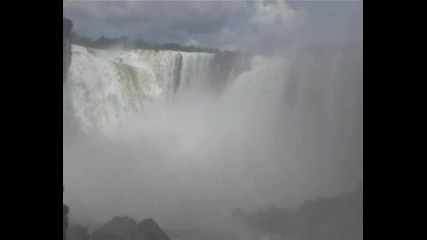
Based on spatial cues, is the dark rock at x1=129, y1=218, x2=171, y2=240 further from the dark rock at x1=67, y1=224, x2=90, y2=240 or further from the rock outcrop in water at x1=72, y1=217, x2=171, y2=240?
the dark rock at x1=67, y1=224, x2=90, y2=240

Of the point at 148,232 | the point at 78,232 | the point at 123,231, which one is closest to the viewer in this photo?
the point at 78,232

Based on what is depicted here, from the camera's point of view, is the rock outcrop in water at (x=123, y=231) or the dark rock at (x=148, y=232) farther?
the dark rock at (x=148, y=232)

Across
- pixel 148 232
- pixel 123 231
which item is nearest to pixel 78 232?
pixel 123 231

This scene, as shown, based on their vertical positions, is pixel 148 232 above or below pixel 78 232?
below

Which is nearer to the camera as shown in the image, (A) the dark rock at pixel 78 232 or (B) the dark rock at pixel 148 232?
(A) the dark rock at pixel 78 232

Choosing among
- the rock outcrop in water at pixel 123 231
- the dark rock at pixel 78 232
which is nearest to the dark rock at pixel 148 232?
the rock outcrop in water at pixel 123 231

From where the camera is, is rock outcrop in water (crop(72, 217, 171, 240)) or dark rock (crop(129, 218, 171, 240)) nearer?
rock outcrop in water (crop(72, 217, 171, 240))

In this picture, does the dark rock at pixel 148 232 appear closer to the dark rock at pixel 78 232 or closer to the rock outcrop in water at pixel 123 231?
the rock outcrop in water at pixel 123 231

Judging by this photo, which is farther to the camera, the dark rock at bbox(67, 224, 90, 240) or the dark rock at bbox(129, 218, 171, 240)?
the dark rock at bbox(129, 218, 171, 240)

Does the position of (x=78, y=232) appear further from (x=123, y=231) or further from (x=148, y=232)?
(x=148, y=232)

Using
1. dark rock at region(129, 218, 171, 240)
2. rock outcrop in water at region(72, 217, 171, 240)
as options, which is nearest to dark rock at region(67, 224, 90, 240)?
rock outcrop in water at region(72, 217, 171, 240)
